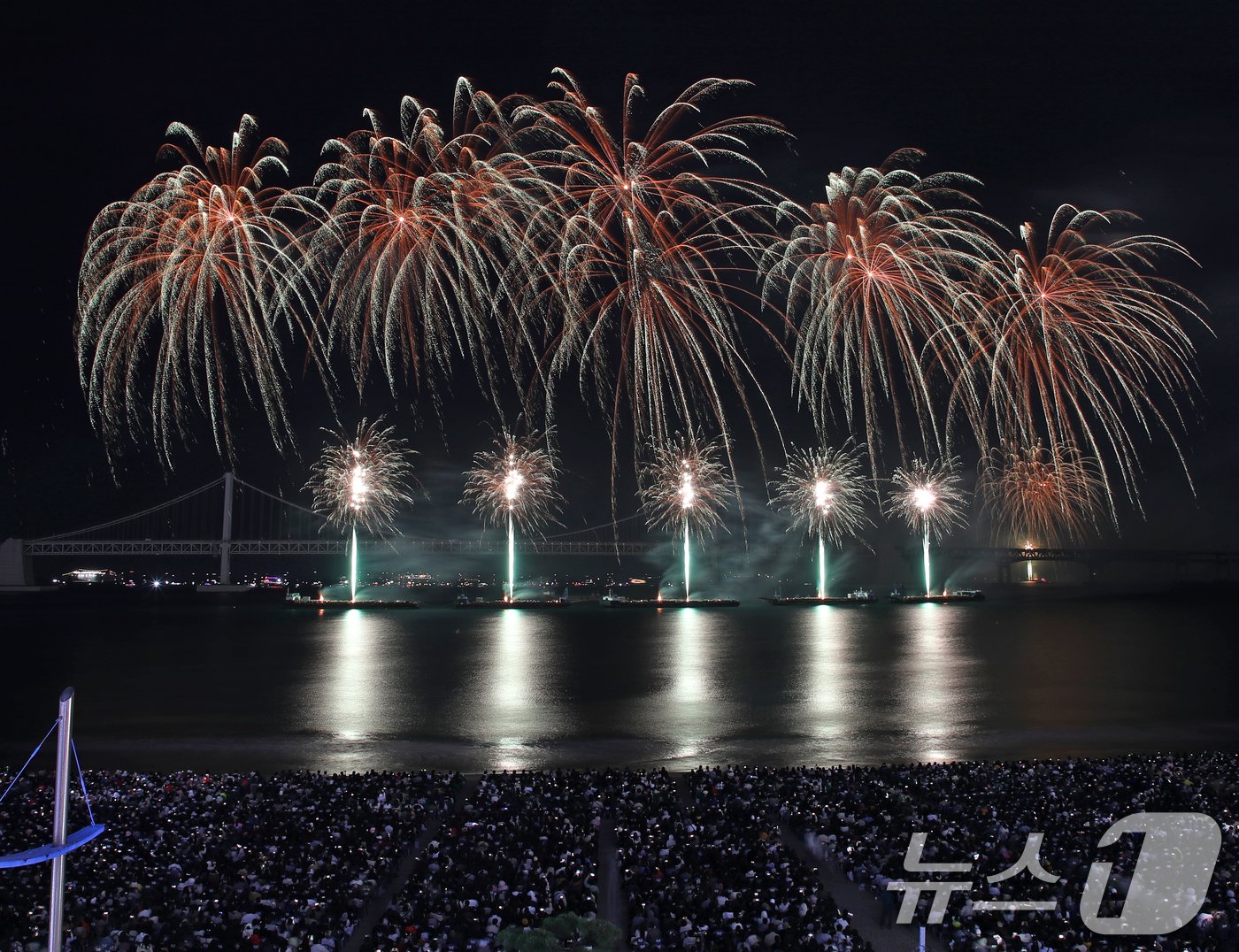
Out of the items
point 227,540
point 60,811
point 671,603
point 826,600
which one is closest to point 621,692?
point 60,811

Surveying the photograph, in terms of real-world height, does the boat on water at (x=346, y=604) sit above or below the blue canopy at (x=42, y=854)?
below

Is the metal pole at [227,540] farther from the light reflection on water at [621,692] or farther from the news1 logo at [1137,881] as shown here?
the news1 logo at [1137,881]

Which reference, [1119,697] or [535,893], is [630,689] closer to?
[1119,697]

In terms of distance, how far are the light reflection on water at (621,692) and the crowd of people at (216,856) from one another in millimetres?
4826

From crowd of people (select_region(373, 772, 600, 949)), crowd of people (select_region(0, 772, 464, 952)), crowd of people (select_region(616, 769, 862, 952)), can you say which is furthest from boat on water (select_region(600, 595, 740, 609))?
crowd of people (select_region(616, 769, 862, 952))

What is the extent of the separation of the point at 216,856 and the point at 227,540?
103 meters

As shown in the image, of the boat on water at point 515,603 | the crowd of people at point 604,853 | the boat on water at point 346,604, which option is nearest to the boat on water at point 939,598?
the boat on water at point 515,603

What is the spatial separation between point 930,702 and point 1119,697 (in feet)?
22.7

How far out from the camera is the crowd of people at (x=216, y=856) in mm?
10258

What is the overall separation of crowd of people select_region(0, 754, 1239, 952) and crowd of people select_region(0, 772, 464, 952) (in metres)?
0.04

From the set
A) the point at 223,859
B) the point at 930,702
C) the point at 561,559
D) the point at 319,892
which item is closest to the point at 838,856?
the point at 319,892

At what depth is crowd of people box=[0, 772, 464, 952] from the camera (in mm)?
10258

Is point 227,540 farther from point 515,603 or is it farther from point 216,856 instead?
point 216,856

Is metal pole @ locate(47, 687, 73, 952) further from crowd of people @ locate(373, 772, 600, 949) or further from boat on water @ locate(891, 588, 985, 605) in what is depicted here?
boat on water @ locate(891, 588, 985, 605)
